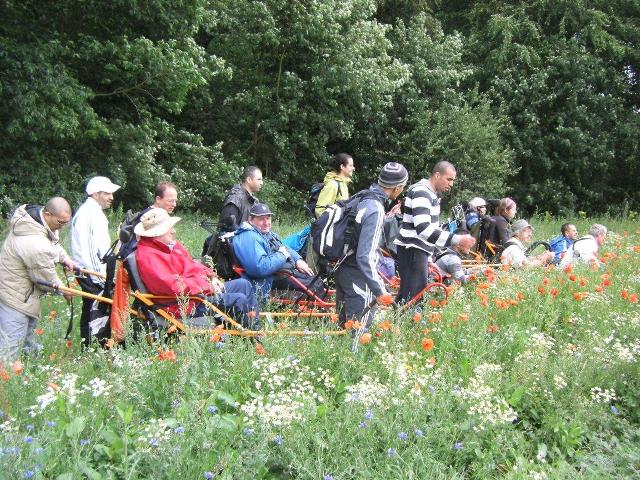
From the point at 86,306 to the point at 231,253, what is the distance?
1539mm

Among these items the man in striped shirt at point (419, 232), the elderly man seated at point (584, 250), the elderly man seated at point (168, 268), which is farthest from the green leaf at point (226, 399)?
the elderly man seated at point (584, 250)

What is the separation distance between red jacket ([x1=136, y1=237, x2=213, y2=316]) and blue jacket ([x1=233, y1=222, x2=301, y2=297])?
130 centimetres

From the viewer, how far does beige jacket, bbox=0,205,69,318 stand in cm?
558

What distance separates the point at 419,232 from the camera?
6.39m

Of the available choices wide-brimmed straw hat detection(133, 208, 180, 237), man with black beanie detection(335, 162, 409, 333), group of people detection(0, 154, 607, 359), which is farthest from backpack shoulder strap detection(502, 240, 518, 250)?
wide-brimmed straw hat detection(133, 208, 180, 237)

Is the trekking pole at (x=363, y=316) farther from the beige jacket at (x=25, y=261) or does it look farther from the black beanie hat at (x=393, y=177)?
the beige jacket at (x=25, y=261)

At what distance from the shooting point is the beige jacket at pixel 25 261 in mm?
5582

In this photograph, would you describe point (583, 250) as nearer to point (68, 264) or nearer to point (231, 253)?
point (231, 253)

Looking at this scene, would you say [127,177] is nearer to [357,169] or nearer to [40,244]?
[357,169]

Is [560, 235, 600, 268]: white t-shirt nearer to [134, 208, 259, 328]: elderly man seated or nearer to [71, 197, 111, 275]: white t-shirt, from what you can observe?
[134, 208, 259, 328]: elderly man seated

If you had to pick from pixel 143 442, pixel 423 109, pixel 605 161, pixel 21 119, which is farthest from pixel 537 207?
pixel 143 442

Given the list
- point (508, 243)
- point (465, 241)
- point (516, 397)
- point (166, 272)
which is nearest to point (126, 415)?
point (166, 272)

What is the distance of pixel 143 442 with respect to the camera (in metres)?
3.46

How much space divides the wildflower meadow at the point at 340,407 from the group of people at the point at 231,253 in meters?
0.42
